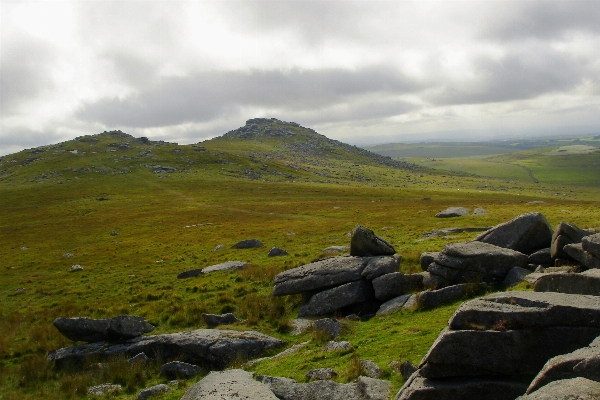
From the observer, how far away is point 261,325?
24062mm

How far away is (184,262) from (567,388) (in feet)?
143

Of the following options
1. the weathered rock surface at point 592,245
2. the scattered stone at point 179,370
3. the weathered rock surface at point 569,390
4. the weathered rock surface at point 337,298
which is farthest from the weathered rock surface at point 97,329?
the weathered rock surface at point 592,245

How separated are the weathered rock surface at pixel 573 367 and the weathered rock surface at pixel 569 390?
66 cm

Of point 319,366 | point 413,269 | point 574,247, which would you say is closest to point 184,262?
point 413,269

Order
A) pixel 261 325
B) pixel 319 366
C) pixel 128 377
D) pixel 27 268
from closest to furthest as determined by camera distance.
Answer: pixel 319 366, pixel 128 377, pixel 261 325, pixel 27 268

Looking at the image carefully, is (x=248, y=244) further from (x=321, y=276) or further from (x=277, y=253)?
(x=321, y=276)

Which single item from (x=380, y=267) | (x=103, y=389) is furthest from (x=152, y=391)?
(x=380, y=267)

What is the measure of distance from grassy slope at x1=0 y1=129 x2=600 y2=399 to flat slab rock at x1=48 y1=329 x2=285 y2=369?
4.44 feet

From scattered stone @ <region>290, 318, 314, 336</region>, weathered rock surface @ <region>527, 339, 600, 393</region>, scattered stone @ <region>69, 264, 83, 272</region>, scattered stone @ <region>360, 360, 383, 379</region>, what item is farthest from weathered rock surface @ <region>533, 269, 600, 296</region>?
scattered stone @ <region>69, 264, 83, 272</region>

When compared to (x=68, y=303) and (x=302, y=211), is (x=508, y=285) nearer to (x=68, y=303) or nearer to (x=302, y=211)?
(x=68, y=303)

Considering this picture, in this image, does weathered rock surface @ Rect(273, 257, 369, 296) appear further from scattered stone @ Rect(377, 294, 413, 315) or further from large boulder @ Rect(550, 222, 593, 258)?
large boulder @ Rect(550, 222, 593, 258)

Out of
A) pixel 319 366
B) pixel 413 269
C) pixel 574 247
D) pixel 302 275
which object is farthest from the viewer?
pixel 413 269

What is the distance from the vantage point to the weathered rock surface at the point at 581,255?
1994 cm

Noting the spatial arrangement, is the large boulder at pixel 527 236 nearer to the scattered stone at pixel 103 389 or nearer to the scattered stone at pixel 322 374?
the scattered stone at pixel 322 374
